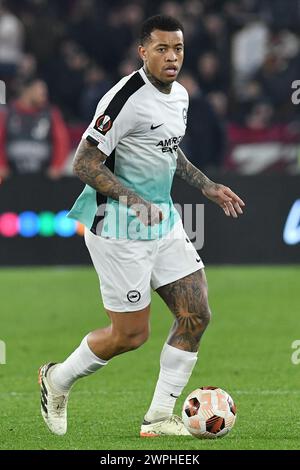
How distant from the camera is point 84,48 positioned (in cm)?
2114

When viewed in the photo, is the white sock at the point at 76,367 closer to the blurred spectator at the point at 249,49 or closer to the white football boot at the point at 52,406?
the white football boot at the point at 52,406

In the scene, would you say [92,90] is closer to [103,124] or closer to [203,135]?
[203,135]

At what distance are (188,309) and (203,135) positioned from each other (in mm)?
10093

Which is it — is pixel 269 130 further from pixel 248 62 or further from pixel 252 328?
pixel 252 328

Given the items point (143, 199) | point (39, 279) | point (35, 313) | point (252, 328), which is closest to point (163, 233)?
point (143, 199)

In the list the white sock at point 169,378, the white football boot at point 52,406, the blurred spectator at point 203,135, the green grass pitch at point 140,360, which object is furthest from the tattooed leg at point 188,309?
the blurred spectator at point 203,135

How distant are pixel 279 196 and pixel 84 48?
611 centimetres

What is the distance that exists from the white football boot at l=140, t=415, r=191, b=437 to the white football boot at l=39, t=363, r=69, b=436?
46 cm

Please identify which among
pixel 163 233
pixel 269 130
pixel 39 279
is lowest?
pixel 39 279

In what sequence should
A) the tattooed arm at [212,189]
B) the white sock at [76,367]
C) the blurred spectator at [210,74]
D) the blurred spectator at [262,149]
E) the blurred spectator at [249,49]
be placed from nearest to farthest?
1. the white sock at [76,367]
2. the tattooed arm at [212,189]
3. the blurred spectator at [262,149]
4. the blurred spectator at [210,74]
5. the blurred spectator at [249,49]

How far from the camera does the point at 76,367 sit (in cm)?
765

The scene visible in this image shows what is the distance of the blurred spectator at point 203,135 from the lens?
17.5 meters

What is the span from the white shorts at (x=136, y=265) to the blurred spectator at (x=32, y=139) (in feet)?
30.3

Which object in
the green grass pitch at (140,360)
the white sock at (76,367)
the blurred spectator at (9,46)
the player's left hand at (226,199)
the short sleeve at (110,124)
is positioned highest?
the short sleeve at (110,124)
